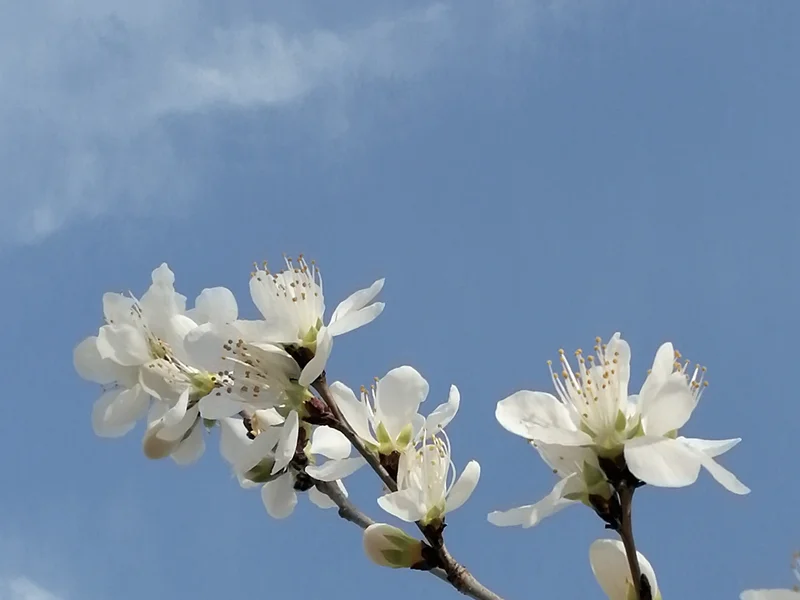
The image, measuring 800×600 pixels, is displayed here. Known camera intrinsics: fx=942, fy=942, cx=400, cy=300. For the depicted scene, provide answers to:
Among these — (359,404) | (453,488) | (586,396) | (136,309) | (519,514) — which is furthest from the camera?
(136,309)

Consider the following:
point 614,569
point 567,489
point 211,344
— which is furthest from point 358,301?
point 614,569

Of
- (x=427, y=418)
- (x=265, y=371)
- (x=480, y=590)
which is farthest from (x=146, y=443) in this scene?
(x=480, y=590)

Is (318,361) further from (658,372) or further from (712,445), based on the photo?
(712,445)

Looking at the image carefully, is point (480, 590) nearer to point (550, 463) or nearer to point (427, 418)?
point (550, 463)

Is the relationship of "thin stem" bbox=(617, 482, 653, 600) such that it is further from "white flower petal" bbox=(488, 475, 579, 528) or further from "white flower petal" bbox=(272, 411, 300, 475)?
"white flower petal" bbox=(272, 411, 300, 475)

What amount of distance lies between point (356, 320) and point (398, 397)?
0.21m

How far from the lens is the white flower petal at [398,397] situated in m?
2.14

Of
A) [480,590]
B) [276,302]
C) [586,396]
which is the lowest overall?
[480,590]

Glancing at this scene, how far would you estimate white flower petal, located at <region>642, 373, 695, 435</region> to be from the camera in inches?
68.3

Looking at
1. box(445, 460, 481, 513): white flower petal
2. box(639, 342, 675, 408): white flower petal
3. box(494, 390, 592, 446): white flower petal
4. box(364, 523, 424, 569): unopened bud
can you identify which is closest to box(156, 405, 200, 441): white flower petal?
box(364, 523, 424, 569): unopened bud

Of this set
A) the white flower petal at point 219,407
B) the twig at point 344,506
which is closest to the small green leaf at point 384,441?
the twig at point 344,506

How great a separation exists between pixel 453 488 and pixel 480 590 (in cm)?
28

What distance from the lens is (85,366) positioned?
2.52 m

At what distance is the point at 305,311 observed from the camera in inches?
84.0
